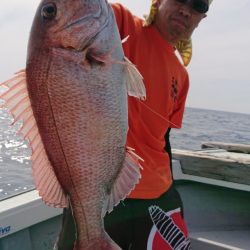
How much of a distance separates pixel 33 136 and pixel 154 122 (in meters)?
1.11

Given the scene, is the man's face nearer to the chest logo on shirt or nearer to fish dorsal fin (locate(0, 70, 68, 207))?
the chest logo on shirt

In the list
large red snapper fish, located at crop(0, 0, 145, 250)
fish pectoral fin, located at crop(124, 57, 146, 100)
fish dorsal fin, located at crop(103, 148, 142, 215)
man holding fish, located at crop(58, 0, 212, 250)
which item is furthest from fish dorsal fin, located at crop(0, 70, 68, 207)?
man holding fish, located at crop(58, 0, 212, 250)

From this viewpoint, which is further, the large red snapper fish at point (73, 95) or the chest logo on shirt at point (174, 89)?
the chest logo on shirt at point (174, 89)

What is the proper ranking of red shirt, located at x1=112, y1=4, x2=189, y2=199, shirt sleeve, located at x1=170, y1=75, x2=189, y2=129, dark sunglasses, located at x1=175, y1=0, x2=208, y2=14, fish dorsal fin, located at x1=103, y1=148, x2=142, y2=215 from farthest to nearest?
shirt sleeve, located at x1=170, y1=75, x2=189, y2=129 → dark sunglasses, located at x1=175, y1=0, x2=208, y2=14 → red shirt, located at x1=112, y1=4, x2=189, y2=199 → fish dorsal fin, located at x1=103, y1=148, x2=142, y2=215

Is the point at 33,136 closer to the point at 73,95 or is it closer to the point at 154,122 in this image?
the point at 73,95

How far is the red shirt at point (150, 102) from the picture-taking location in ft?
8.60

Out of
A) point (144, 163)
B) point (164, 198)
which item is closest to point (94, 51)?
point (144, 163)

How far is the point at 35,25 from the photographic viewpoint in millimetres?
1684

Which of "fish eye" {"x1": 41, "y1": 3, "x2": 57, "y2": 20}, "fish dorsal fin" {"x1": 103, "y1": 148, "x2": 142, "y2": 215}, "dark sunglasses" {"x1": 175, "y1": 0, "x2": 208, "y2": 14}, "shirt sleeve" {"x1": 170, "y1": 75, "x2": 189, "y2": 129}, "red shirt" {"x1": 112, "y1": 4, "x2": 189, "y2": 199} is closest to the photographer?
"fish eye" {"x1": 41, "y1": 3, "x2": 57, "y2": 20}

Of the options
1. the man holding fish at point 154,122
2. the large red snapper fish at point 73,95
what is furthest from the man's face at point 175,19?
the large red snapper fish at point 73,95

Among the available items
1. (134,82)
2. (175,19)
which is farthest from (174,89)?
(134,82)

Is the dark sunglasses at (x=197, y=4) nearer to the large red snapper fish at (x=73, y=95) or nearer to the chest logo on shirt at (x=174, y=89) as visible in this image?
the chest logo on shirt at (x=174, y=89)

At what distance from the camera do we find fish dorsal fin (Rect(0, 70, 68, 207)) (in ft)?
5.46

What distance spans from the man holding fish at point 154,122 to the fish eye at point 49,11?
3.14 feet
